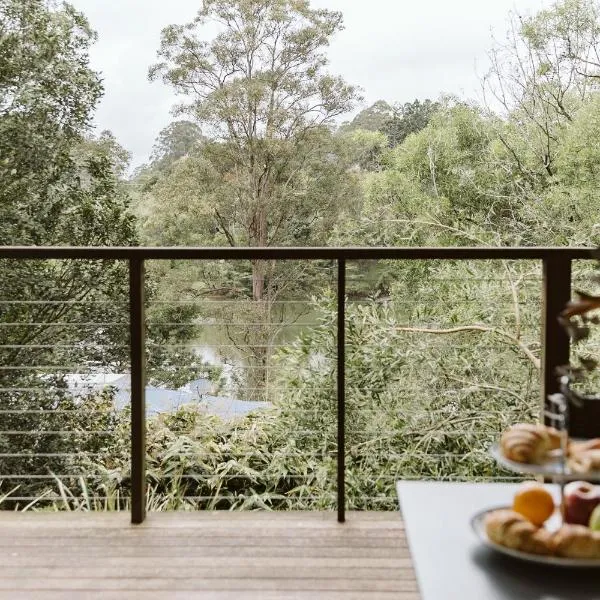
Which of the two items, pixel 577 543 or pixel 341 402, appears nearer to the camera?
pixel 577 543

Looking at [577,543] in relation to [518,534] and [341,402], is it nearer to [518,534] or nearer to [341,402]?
[518,534]

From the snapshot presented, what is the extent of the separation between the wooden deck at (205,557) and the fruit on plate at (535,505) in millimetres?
1130

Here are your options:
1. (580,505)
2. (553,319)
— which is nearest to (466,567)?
(580,505)

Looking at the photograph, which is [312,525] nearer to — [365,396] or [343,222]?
[365,396]

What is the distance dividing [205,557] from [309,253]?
1.02m

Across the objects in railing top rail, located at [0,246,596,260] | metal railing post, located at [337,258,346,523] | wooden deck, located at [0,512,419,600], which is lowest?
wooden deck, located at [0,512,419,600]

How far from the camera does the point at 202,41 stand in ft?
35.7

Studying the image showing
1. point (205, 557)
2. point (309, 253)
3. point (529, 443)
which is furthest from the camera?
point (309, 253)

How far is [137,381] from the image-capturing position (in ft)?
9.18

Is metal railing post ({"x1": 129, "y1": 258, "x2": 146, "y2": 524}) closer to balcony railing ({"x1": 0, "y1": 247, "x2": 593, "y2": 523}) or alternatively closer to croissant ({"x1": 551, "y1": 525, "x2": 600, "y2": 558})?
balcony railing ({"x1": 0, "y1": 247, "x2": 593, "y2": 523})

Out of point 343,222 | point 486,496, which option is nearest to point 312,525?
point 486,496

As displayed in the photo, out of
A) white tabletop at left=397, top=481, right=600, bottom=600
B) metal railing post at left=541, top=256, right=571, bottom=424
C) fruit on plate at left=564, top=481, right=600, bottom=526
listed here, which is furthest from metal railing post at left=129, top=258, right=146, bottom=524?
fruit on plate at left=564, top=481, right=600, bottom=526

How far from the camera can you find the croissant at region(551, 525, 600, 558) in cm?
104

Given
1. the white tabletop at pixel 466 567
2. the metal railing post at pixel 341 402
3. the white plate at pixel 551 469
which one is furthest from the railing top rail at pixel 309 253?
the white plate at pixel 551 469
